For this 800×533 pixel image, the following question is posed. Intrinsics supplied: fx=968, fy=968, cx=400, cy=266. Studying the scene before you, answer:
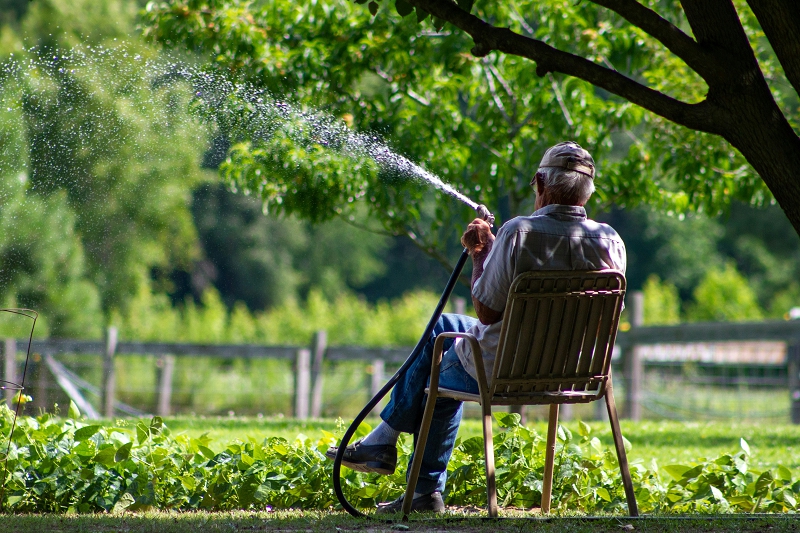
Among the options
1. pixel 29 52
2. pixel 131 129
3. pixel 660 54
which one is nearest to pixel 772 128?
pixel 660 54

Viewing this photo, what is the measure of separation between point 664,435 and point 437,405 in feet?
12.8

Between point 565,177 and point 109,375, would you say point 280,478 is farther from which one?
point 109,375

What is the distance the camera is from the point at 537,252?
312 cm

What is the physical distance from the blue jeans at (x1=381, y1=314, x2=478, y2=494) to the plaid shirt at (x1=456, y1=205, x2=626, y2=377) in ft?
0.35

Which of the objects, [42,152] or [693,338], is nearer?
[693,338]

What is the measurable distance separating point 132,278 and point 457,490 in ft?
62.0

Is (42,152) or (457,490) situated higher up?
(42,152)

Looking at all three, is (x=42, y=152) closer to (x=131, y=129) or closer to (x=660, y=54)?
(x=131, y=129)

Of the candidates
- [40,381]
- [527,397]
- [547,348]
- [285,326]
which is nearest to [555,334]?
[547,348]

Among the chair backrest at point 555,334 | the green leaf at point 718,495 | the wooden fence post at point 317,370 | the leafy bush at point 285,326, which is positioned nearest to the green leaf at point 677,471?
the green leaf at point 718,495

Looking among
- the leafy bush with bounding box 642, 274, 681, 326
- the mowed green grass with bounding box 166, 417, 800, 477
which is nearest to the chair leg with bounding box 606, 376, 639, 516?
the mowed green grass with bounding box 166, 417, 800, 477

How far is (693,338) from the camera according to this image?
936cm

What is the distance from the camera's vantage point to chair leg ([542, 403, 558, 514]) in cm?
349

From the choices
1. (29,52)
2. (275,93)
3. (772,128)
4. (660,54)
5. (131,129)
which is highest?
(29,52)
